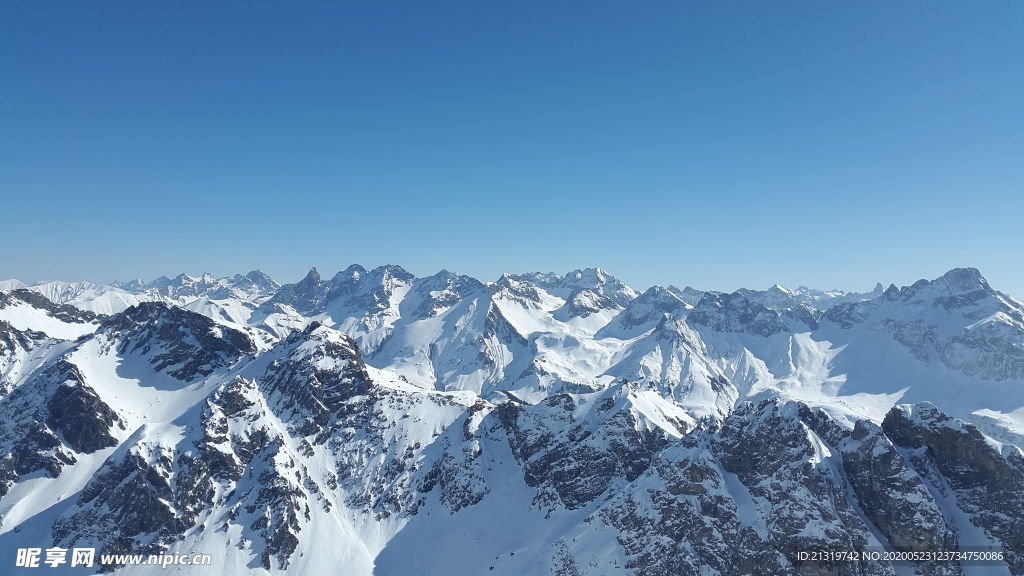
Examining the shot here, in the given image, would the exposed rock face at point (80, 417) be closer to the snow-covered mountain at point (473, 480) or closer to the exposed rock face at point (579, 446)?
the snow-covered mountain at point (473, 480)

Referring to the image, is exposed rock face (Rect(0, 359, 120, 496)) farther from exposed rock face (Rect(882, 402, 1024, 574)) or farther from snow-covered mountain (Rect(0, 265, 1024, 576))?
exposed rock face (Rect(882, 402, 1024, 574))

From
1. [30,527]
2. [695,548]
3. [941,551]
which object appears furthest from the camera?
[30,527]

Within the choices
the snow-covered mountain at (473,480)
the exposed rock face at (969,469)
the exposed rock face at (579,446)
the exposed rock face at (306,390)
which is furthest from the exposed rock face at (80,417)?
the exposed rock face at (969,469)

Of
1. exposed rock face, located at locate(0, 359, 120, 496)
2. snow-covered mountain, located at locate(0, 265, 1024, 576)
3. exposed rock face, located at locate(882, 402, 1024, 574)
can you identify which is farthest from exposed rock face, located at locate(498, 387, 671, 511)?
exposed rock face, located at locate(0, 359, 120, 496)

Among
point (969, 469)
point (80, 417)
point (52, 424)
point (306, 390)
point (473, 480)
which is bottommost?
point (473, 480)

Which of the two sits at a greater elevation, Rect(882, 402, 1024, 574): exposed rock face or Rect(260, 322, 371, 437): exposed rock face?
Rect(260, 322, 371, 437): exposed rock face

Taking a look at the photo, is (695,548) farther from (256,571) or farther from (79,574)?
(79,574)

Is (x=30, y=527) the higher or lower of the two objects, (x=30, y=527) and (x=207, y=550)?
the higher

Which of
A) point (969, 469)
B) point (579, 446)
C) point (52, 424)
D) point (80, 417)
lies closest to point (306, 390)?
point (80, 417)

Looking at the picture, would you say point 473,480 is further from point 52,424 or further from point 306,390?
point 52,424

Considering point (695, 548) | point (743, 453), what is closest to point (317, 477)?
point (695, 548)

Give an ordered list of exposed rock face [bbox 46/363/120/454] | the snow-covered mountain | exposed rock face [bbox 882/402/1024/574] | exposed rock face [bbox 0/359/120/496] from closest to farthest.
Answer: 1. exposed rock face [bbox 882/402/1024/574]
2. the snow-covered mountain
3. exposed rock face [bbox 0/359/120/496]
4. exposed rock face [bbox 46/363/120/454]
